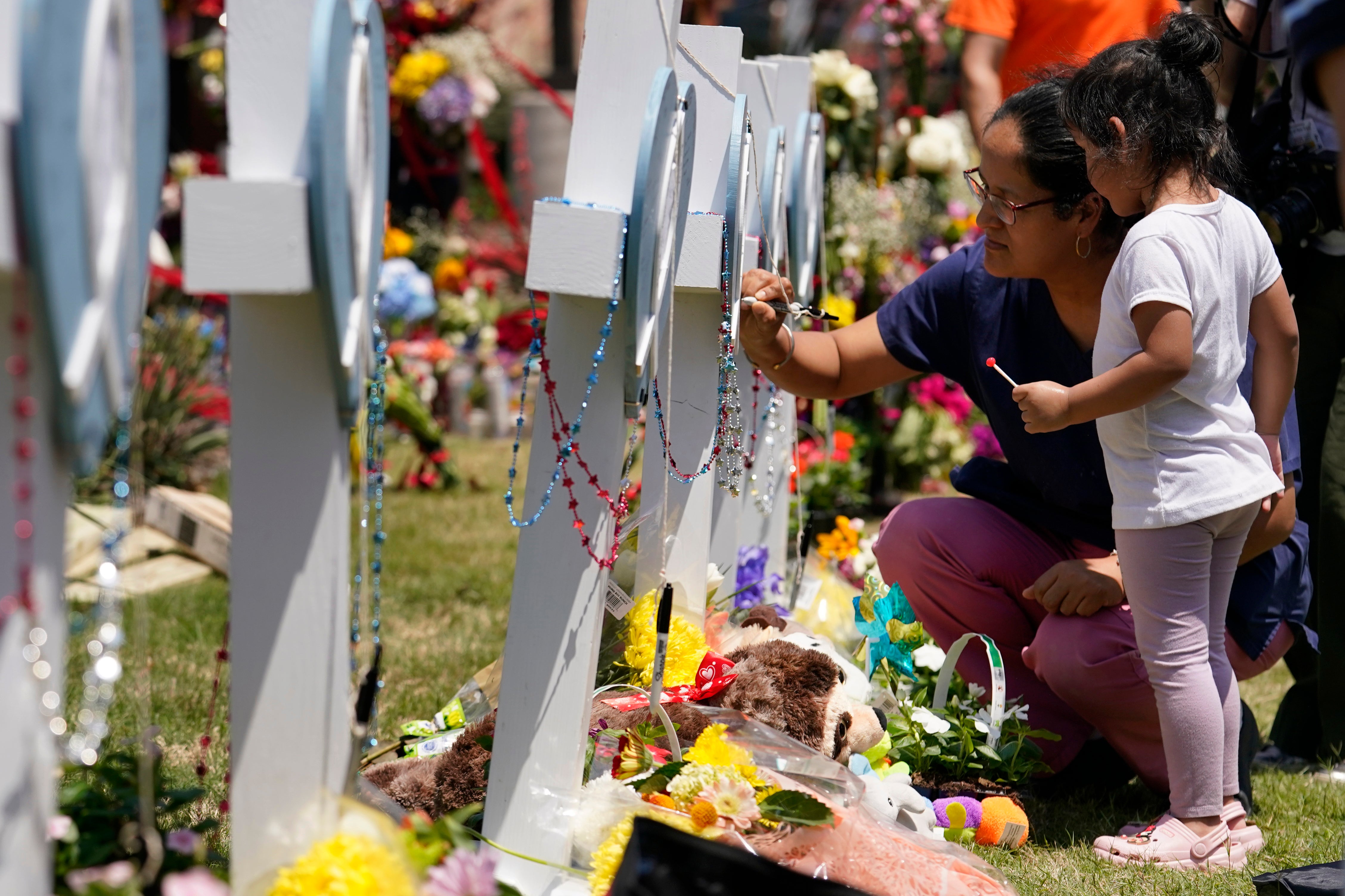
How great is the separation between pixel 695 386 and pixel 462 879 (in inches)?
50.9

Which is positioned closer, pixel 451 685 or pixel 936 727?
pixel 936 727

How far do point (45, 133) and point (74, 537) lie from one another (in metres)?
3.27

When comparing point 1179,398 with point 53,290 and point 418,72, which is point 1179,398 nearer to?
point 53,290

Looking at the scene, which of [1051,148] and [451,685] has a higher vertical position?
[1051,148]

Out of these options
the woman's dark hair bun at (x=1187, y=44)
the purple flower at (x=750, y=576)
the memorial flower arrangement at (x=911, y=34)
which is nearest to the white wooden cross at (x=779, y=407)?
the purple flower at (x=750, y=576)

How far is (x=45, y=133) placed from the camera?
0.87 metres

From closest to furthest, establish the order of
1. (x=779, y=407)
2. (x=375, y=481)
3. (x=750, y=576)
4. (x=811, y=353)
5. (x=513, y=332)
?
(x=375, y=481) < (x=811, y=353) < (x=750, y=576) < (x=779, y=407) < (x=513, y=332)

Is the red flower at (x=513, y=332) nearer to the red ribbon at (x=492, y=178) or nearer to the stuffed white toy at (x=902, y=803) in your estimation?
the red ribbon at (x=492, y=178)

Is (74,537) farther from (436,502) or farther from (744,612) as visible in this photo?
(744,612)

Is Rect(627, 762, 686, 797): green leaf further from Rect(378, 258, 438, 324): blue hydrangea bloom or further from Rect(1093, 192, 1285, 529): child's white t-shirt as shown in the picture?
Rect(378, 258, 438, 324): blue hydrangea bloom

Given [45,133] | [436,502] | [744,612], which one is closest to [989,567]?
[744,612]

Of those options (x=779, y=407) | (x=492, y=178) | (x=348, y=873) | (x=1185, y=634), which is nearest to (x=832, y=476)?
(x=779, y=407)

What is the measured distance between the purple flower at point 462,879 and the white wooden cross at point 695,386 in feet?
3.05

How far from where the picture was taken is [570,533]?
1624 millimetres
